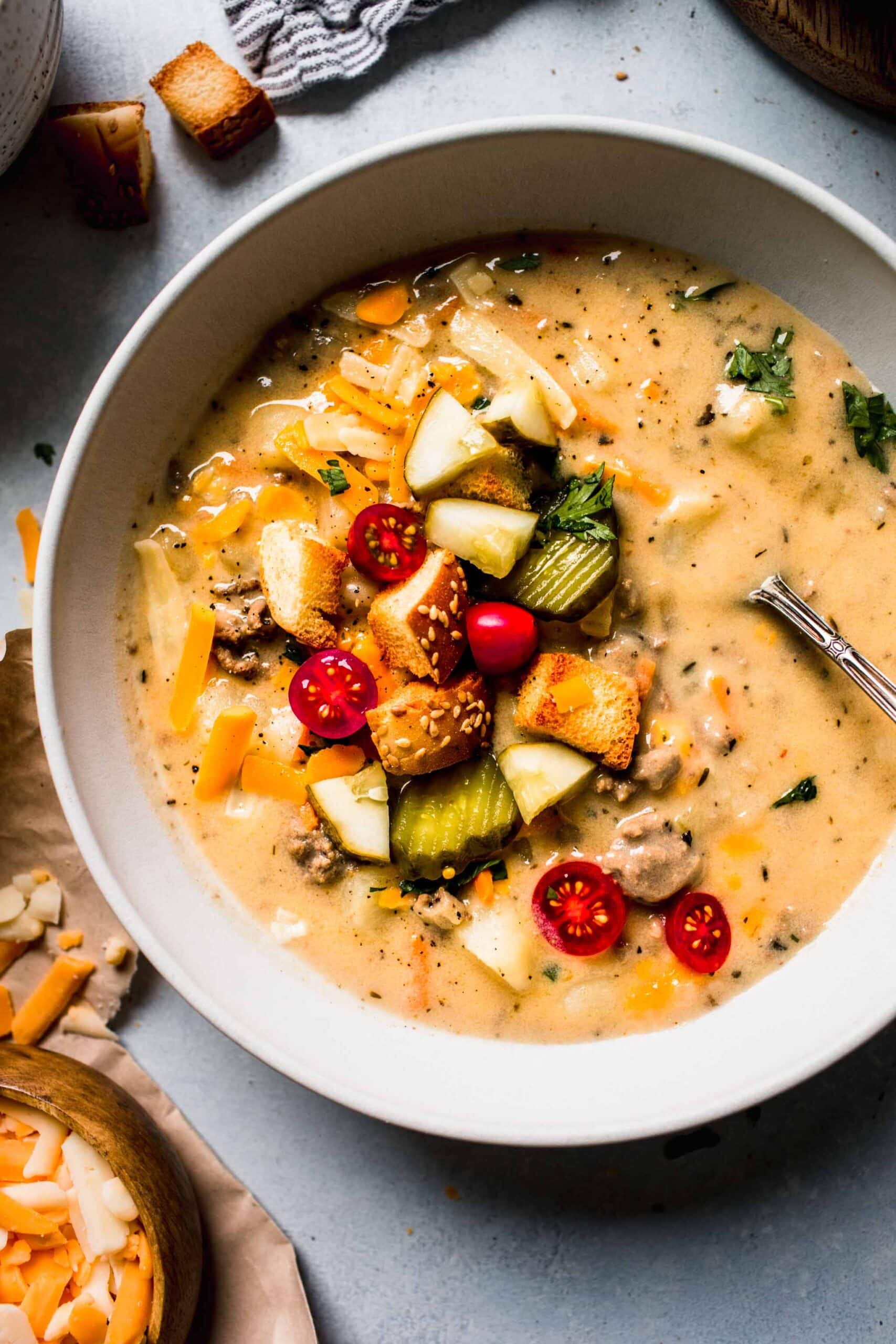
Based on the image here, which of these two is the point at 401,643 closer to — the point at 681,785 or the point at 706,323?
the point at 681,785

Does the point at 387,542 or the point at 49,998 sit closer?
the point at 387,542

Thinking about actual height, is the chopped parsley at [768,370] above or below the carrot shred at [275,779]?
above

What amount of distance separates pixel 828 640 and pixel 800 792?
16.1 inches

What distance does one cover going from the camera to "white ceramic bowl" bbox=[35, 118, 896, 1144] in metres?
2.33

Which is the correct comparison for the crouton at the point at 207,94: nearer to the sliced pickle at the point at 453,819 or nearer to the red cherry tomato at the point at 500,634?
the red cherry tomato at the point at 500,634

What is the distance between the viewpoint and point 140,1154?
2.47 meters

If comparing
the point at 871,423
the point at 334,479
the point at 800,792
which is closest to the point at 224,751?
the point at 334,479

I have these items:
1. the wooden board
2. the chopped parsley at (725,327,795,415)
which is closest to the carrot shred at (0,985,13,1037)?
the chopped parsley at (725,327,795,415)

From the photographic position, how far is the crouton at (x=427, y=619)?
93.2 inches

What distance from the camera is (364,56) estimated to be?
270 centimetres

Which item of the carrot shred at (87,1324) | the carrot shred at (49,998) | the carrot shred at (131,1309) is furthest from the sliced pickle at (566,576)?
the carrot shred at (87,1324)

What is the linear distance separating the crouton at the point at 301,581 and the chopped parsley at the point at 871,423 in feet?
4.50

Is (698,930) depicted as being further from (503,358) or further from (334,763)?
(503,358)

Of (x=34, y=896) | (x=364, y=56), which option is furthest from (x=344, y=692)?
(x=364, y=56)
